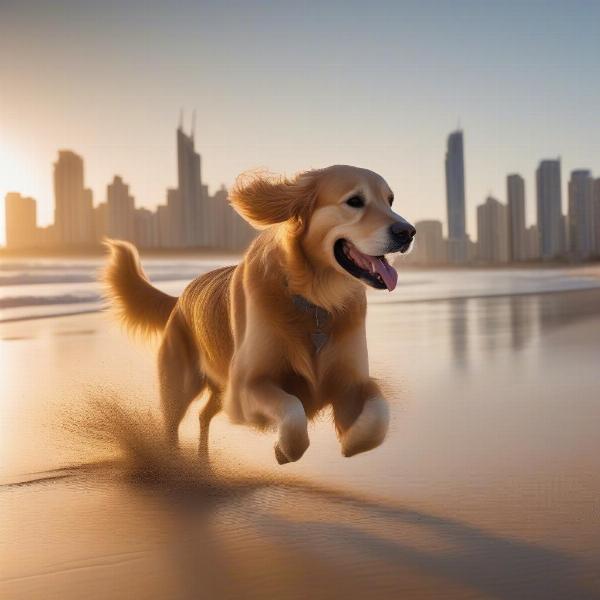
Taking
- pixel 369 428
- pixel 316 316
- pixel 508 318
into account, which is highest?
pixel 316 316

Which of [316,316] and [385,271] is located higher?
[385,271]

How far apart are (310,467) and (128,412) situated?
152 cm

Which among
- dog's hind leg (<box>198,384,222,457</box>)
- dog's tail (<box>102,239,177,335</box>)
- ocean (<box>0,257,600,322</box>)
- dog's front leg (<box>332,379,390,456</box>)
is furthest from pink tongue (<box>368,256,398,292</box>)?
ocean (<box>0,257,600,322</box>)

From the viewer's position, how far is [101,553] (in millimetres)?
3922

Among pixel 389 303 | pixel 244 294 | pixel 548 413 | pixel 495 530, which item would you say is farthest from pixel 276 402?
pixel 389 303

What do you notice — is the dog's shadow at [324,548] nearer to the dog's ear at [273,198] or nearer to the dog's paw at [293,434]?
the dog's paw at [293,434]

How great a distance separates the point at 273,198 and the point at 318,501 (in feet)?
5.31

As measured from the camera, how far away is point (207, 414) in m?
5.96

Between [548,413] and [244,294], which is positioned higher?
[244,294]

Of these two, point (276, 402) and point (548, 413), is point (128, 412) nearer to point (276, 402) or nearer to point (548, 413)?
point (276, 402)

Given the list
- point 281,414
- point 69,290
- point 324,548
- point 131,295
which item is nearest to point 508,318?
point 131,295

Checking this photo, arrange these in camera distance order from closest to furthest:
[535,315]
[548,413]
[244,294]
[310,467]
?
[244,294], [310,467], [548,413], [535,315]

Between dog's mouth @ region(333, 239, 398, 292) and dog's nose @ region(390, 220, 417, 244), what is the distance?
0.18 meters

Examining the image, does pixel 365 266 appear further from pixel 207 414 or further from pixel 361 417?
pixel 207 414
